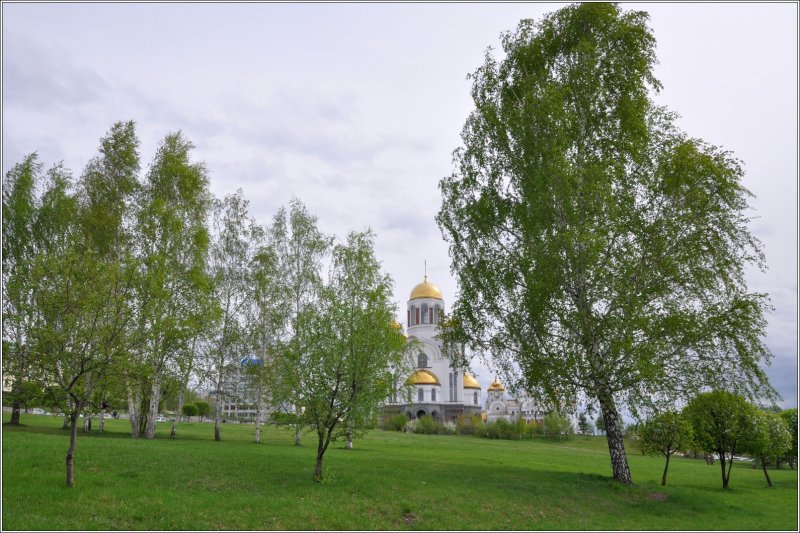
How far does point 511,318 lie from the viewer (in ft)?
66.4

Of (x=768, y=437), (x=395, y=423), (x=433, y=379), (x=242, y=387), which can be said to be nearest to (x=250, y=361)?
(x=242, y=387)

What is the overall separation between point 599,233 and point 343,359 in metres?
9.78

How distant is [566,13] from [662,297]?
12432 millimetres

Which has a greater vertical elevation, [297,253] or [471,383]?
[297,253]

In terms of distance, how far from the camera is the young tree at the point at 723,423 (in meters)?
24.6

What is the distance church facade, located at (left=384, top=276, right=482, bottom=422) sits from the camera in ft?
258

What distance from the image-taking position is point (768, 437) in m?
25.6

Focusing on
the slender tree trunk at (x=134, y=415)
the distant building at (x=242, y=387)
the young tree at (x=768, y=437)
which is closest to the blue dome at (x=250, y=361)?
the distant building at (x=242, y=387)

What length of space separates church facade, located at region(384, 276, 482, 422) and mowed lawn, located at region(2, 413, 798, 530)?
5504cm

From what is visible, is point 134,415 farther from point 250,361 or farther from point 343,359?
point 343,359

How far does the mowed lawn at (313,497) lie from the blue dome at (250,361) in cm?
1047

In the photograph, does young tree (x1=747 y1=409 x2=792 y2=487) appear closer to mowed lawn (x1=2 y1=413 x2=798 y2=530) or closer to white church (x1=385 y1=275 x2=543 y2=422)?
mowed lawn (x1=2 y1=413 x2=798 y2=530)

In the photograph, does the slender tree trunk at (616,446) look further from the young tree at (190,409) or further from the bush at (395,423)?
the young tree at (190,409)

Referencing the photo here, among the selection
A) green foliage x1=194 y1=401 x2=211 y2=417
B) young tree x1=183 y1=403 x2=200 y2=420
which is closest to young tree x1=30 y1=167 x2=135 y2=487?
young tree x1=183 y1=403 x2=200 y2=420
